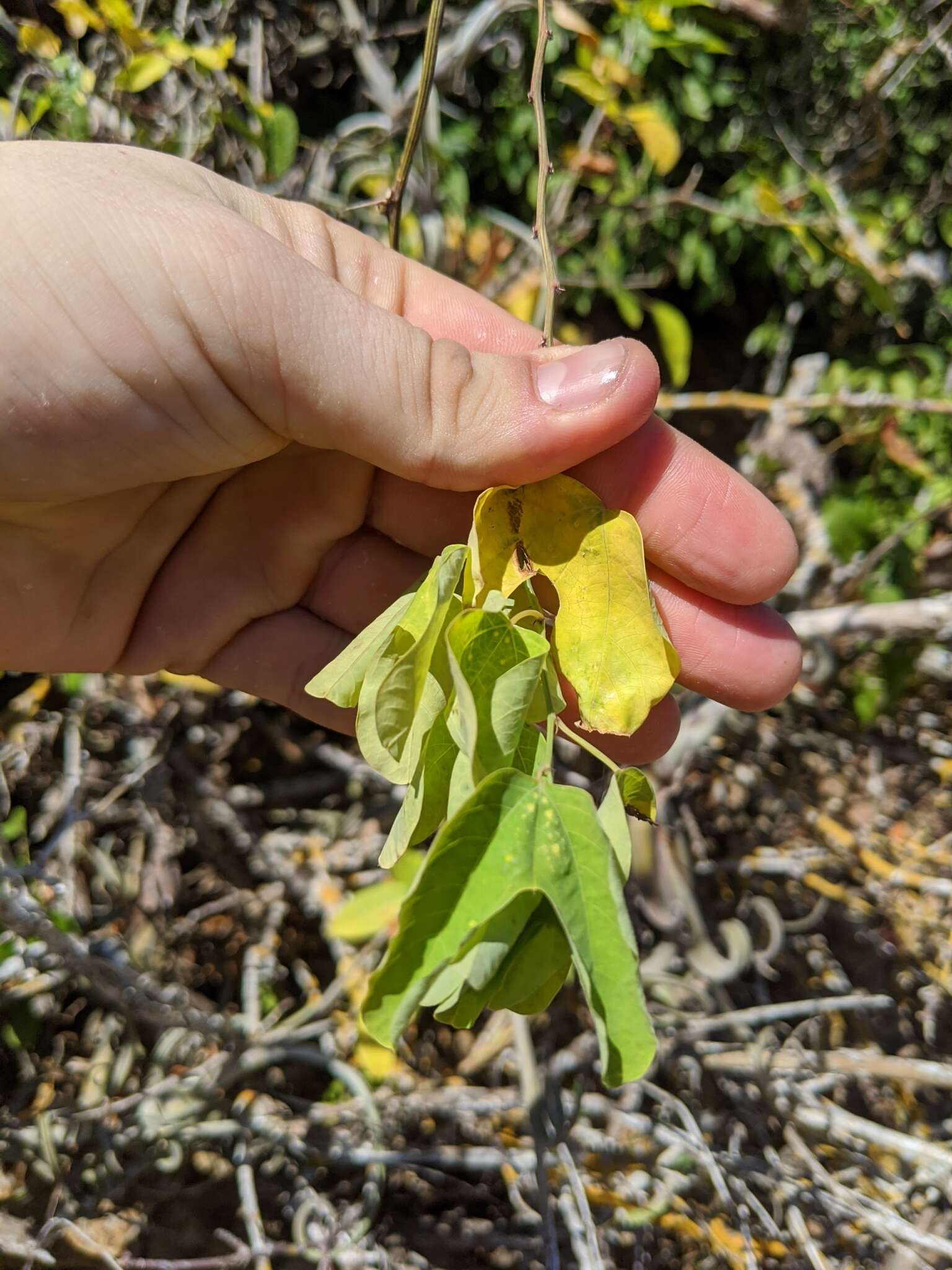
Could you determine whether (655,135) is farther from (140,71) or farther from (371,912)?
(371,912)

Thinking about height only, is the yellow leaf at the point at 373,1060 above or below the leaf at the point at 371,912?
below

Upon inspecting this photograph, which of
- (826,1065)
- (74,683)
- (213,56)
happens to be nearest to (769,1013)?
(826,1065)

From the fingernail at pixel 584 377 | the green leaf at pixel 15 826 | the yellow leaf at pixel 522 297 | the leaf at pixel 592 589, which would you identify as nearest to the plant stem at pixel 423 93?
the fingernail at pixel 584 377

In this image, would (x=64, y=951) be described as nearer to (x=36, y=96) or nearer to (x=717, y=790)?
(x=717, y=790)

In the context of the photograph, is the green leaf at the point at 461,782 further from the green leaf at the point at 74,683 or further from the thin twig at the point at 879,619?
the green leaf at the point at 74,683

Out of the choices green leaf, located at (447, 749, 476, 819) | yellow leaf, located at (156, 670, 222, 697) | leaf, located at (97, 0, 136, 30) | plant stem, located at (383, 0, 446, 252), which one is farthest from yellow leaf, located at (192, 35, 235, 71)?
green leaf, located at (447, 749, 476, 819)

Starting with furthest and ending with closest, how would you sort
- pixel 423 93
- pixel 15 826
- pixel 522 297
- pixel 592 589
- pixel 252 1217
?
pixel 522 297 < pixel 15 826 < pixel 252 1217 < pixel 423 93 < pixel 592 589

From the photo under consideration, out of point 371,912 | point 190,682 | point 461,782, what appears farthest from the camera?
point 190,682

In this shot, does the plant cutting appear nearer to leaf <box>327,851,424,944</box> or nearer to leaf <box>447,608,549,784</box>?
leaf <box>447,608,549,784</box>
